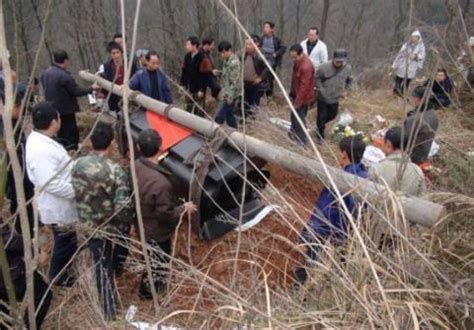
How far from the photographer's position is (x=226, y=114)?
624 centimetres

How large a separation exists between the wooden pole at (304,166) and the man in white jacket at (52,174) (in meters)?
0.55

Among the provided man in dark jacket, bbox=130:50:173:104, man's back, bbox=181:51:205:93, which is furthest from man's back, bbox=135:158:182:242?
man's back, bbox=181:51:205:93

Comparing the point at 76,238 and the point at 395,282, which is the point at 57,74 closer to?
the point at 76,238

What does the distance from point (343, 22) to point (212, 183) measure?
19692 millimetres

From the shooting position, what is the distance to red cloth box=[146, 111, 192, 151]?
4.10m

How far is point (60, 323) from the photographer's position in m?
2.90

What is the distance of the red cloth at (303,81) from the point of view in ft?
18.9

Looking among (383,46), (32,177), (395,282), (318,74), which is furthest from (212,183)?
(383,46)

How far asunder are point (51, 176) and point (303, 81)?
3.76 meters

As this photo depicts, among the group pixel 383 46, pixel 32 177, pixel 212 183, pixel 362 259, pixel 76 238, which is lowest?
pixel 383 46

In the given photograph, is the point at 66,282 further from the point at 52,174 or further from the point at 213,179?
the point at 213,179

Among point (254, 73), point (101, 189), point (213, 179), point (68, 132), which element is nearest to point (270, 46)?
point (254, 73)

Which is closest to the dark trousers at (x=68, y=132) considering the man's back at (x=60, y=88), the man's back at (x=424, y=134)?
the man's back at (x=60, y=88)

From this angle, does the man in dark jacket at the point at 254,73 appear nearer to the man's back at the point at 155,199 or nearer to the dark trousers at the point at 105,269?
the man's back at the point at 155,199
